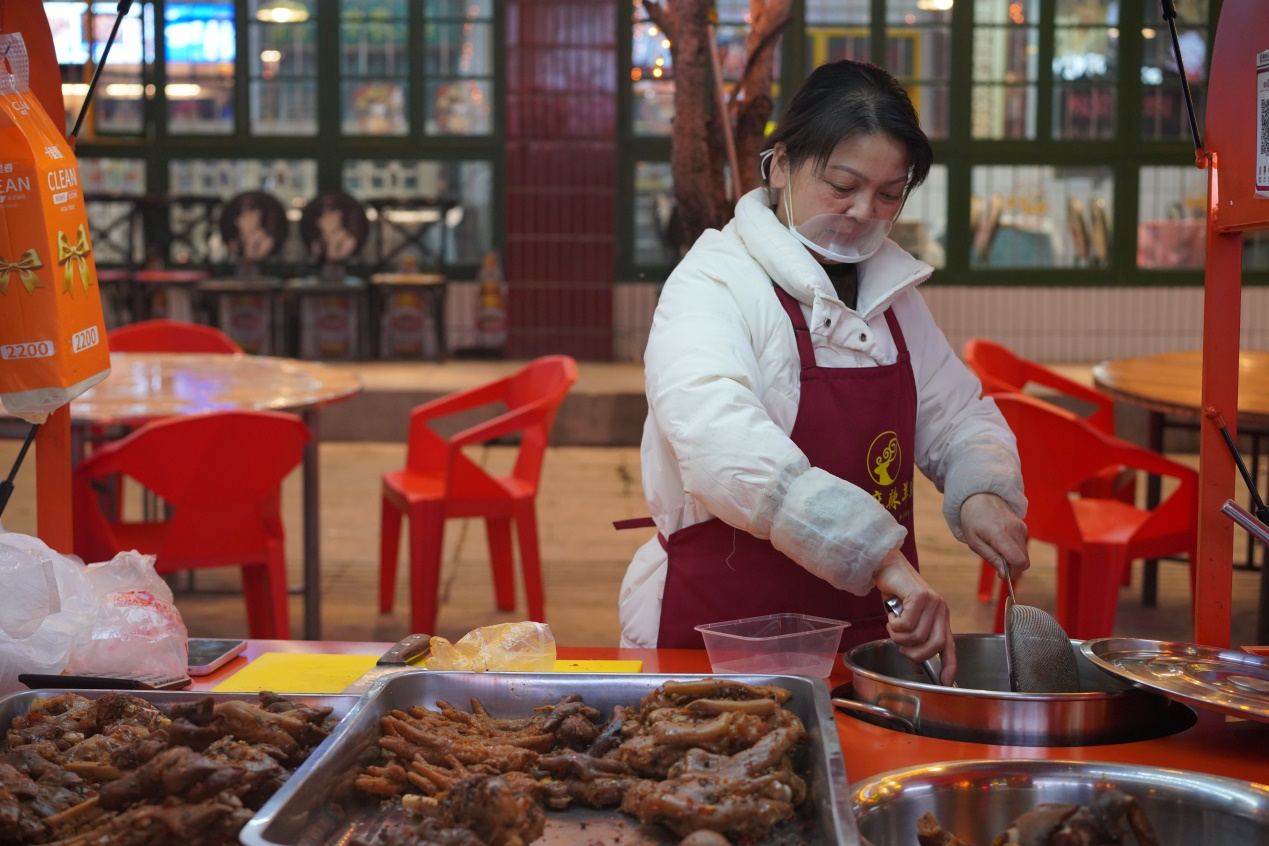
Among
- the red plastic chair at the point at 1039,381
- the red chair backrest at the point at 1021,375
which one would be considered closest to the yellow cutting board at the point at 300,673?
the red plastic chair at the point at 1039,381

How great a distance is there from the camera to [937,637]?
63.9 inches

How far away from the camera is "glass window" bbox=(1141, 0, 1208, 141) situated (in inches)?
376

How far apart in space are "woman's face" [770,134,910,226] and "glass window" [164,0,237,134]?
27.9 feet

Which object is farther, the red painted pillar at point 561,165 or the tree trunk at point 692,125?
the red painted pillar at point 561,165

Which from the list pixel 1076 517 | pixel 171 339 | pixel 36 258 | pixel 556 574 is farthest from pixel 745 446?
pixel 171 339

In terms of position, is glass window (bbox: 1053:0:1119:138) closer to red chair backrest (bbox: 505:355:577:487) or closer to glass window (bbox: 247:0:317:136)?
glass window (bbox: 247:0:317:136)

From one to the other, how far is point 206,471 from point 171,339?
220 centimetres

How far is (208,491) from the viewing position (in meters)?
3.59

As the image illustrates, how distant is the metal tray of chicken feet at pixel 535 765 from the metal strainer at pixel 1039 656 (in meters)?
0.37

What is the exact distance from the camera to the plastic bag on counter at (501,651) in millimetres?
1711

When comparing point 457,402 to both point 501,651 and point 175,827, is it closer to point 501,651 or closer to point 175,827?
point 501,651

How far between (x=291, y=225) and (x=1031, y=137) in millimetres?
5542

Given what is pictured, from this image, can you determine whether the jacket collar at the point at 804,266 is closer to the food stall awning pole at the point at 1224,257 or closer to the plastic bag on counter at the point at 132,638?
the food stall awning pole at the point at 1224,257

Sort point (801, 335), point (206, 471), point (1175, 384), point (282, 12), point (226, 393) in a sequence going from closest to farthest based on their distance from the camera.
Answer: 1. point (801, 335)
2. point (206, 471)
3. point (226, 393)
4. point (1175, 384)
5. point (282, 12)
